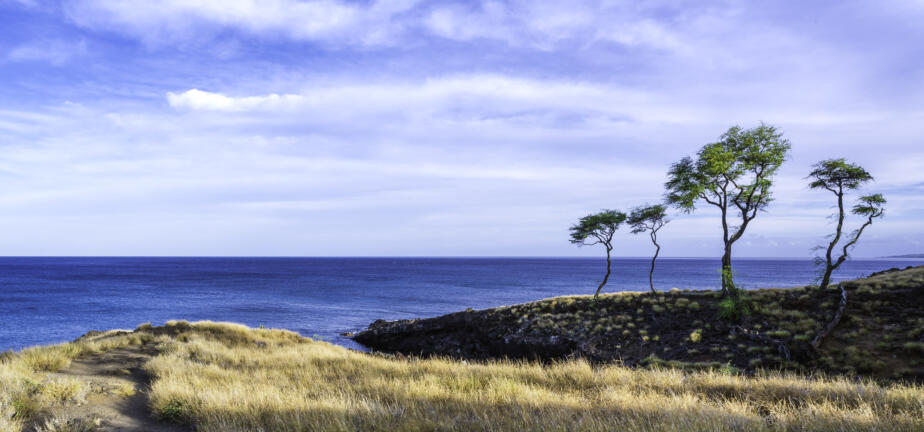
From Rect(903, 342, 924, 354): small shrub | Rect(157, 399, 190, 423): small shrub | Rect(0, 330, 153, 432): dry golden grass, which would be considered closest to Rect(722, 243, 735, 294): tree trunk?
Rect(903, 342, 924, 354): small shrub

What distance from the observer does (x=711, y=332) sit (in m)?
20.4

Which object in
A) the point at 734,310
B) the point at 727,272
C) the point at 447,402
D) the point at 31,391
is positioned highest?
the point at 727,272

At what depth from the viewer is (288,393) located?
774 centimetres

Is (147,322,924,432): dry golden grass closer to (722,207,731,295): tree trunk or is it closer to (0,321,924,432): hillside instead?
(0,321,924,432): hillside

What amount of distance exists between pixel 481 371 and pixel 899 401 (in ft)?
23.3

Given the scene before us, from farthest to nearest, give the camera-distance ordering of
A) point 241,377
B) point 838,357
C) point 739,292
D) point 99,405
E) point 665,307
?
point 665,307
point 739,292
point 838,357
point 241,377
point 99,405

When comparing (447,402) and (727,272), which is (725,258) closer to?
(727,272)

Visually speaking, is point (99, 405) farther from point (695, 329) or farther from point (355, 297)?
point (355, 297)

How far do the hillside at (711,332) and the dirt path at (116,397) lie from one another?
13.2m

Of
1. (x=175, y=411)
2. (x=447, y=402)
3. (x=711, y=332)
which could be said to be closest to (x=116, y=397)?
(x=175, y=411)

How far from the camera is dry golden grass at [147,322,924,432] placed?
529 cm

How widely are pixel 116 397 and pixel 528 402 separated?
26.1 feet

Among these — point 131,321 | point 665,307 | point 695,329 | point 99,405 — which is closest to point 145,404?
point 99,405

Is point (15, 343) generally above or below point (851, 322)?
below
